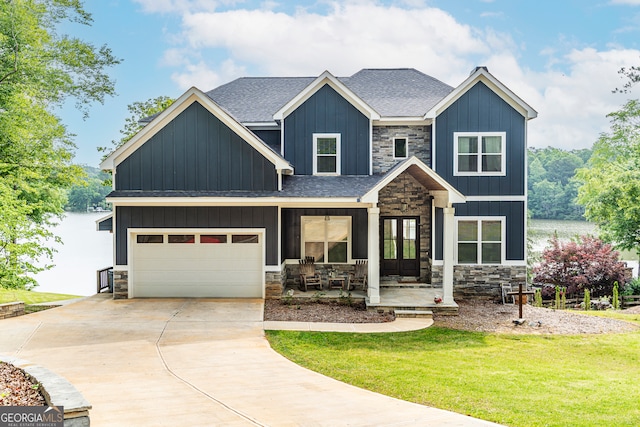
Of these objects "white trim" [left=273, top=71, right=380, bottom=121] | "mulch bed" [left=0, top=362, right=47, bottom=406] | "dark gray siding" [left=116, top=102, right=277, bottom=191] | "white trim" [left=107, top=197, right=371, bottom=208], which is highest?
"white trim" [left=273, top=71, right=380, bottom=121]

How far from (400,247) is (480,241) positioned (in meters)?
2.60

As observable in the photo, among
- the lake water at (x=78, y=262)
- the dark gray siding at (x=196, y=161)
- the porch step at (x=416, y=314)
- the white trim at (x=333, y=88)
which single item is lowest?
the lake water at (x=78, y=262)

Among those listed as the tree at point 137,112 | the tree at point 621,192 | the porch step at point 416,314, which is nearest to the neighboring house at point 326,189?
the porch step at point 416,314

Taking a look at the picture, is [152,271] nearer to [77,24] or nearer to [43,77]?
[43,77]

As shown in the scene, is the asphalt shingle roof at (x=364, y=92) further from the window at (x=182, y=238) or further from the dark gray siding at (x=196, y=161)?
the window at (x=182, y=238)

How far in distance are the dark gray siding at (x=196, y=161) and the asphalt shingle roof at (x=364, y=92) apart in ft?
8.26

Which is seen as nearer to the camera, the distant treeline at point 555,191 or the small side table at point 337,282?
the small side table at point 337,282

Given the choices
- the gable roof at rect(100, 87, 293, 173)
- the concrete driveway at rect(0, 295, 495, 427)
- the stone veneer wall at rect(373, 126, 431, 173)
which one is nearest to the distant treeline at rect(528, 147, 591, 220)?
the stone veneer wall at rect(373, 126, 431, 173)

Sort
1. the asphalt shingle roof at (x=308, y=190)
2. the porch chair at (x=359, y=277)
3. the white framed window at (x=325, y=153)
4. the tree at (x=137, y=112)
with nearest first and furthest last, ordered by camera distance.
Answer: the asphalt shingle roof at (x=308, y=190) → the porch chair at (x=359, y=277) → the white framed window at (x=325, y=153) → the tree at (x=137, y=112)

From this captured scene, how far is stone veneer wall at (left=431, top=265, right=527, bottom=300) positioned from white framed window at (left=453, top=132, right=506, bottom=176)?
299cm

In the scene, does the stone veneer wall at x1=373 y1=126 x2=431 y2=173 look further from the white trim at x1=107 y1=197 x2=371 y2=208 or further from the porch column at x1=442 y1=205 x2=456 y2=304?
the porch column at x1=442 y1=205 x2=456 y2=304

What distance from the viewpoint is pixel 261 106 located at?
18344 millimetres

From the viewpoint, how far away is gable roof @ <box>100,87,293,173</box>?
1491cm

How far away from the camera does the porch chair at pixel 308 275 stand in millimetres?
16125
